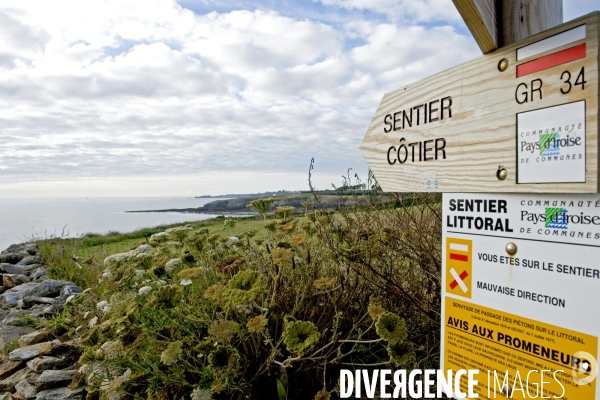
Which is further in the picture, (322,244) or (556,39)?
(322,244)

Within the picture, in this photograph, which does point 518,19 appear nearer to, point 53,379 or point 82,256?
point 53,379

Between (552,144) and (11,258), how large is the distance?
9.72 meters

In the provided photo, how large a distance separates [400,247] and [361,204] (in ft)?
1.73

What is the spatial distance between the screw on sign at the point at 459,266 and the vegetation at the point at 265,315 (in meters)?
0.41

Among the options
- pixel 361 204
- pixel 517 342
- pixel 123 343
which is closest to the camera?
pixel 517 342

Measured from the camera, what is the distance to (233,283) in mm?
1863

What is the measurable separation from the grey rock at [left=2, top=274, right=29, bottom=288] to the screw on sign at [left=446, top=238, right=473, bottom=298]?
7.06 m

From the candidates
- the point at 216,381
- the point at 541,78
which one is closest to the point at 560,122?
the point at 541,78

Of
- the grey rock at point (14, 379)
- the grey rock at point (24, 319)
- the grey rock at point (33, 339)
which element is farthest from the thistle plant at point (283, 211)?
the grey rock at point (24, 319)

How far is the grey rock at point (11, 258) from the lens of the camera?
805 centimetres

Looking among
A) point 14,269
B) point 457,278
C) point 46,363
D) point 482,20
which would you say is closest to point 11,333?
point 46,363

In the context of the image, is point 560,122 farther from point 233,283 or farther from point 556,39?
point 233,283

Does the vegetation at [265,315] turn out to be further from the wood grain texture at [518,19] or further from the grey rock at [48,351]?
the wood grain texture at [518,19]

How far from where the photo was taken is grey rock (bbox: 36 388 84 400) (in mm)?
2576
